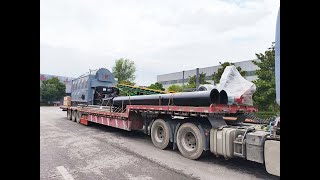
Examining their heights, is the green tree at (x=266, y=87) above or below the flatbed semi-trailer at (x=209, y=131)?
above

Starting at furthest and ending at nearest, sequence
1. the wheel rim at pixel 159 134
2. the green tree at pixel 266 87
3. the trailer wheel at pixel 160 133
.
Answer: the green tree at pixel 266 87 → the wheel rim at pixel 159 134 → the trailer wheel at pixel 160 133

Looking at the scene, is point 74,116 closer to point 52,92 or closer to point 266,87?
point 266,87

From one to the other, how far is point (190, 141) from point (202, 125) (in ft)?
2.17

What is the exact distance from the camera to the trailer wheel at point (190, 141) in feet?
20.9

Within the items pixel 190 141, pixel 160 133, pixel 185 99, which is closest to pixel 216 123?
pixel 190 141

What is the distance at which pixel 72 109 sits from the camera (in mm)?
16516

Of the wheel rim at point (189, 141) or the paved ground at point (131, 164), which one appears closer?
the paved ground at point (131, 164)

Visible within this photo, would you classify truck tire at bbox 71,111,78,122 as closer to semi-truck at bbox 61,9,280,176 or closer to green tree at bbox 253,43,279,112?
semi-truck at bbox 61,9,280,176

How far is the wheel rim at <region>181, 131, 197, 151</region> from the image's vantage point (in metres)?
6.77

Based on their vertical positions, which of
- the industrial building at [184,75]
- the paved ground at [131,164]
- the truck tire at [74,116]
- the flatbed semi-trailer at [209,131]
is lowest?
the paved ground at [131,164]

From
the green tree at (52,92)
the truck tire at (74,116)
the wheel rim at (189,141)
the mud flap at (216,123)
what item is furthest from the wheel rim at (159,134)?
the green tree at (52,92)

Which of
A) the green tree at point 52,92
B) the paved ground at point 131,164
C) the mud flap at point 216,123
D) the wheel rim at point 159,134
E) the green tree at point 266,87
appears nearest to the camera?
the paved ground at point 131,164

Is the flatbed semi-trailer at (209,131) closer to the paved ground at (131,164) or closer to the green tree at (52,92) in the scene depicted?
the paved ground at (131,164)
